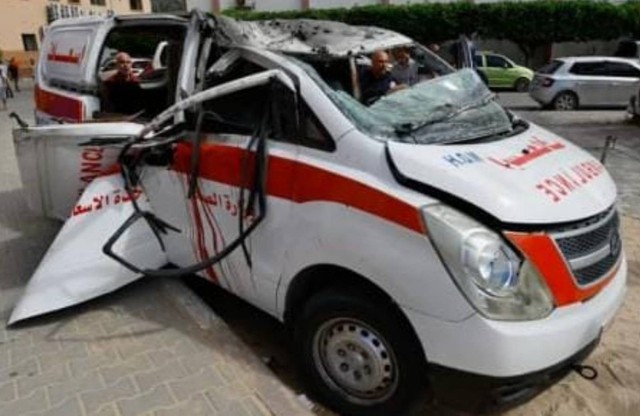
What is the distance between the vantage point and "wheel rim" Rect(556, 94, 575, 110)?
16781 mm

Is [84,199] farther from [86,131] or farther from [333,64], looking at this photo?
[333,64]

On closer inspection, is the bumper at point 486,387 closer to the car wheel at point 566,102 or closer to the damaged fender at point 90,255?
the damaged fender at point 90,255

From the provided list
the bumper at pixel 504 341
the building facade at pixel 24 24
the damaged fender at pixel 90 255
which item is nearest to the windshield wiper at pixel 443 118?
the bumper at pixel 504 341

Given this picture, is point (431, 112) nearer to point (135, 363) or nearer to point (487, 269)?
point (487, 269)

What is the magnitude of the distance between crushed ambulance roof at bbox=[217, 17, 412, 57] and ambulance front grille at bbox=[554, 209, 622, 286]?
1.80 metres

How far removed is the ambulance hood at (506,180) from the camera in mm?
2604

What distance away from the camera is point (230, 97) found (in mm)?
3545

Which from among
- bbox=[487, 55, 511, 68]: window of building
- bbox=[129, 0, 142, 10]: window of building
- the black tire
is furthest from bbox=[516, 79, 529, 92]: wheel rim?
bbox=[129, 0, 142, 10]: window of building

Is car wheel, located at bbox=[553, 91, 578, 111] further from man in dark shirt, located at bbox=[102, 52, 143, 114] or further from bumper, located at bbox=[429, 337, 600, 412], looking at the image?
bumper, located at bbox=[429, 337, 600, 412]

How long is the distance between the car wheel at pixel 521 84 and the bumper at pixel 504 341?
859 inches

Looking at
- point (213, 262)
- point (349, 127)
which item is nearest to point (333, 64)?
point (349, 127)

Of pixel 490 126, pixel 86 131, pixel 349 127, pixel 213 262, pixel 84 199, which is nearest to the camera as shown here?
pixel 349 127

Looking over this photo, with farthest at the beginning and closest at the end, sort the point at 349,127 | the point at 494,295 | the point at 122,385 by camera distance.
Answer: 1. the point at 122,385
2. the point at 349,127
3. the point at 494,295

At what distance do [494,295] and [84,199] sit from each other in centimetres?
289
